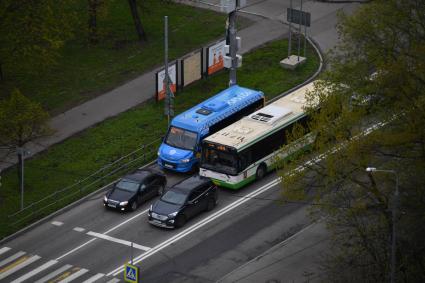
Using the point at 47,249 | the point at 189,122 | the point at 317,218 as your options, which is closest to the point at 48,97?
the point at 189,122

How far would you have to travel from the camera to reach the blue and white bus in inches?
2146

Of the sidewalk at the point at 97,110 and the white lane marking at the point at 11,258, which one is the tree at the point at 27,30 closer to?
the sidewalk at the point at 97,110

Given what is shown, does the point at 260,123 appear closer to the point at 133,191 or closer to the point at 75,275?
the point at 133,191

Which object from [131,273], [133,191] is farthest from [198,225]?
[131,273]

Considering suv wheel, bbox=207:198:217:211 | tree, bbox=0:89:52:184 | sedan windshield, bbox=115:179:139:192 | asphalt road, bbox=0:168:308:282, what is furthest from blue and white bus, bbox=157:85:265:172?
tree, bbox=0:89:52:184

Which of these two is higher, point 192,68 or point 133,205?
point 192,68

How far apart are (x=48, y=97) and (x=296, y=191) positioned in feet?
77.3

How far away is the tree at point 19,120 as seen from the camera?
51.0 m

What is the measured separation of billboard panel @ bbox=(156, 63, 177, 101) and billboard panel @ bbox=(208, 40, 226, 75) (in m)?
3.27

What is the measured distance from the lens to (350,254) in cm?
4509

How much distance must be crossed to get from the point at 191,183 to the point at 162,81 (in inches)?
493

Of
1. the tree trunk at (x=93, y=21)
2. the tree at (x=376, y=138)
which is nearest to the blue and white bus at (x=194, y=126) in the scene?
the tree at (x=376, y=138)

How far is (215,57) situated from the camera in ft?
216

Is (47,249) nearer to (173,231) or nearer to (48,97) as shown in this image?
(173,231)
